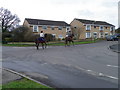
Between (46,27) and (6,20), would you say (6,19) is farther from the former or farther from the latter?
(46,27)

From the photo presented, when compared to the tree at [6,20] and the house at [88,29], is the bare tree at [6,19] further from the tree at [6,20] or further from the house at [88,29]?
the house at [88,29]

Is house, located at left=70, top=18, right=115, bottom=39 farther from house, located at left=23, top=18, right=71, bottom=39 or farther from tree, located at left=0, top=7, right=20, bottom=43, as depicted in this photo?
tree, located at left=0, top=7, right=20, bottom=43

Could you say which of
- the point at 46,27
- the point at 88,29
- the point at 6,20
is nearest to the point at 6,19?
the point at 6,20

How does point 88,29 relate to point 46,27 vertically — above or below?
below

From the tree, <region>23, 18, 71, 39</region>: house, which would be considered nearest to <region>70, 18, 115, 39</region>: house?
<region>23, 18, 71, 39</region>: house

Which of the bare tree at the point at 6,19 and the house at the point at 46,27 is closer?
the house at the point at 46,27

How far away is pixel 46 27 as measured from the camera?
43750 millimetres

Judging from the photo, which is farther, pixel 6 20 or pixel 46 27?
pixel 6 20

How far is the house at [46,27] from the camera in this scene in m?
41.2

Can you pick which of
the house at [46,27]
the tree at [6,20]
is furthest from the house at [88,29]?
the tree at [6,20]

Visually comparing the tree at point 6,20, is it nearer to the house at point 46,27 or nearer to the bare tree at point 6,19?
the bare tree at point 6,19

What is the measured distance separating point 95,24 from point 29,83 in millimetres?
48061

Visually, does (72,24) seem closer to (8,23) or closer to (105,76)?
(8,23)

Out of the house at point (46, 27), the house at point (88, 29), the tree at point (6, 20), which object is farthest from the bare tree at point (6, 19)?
the house at point (88, 29)
